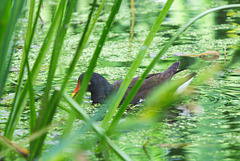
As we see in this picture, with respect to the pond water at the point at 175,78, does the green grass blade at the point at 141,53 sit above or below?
above

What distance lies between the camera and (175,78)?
415cm

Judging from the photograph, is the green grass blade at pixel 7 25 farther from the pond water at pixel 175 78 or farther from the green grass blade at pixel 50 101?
the pond water at pixel 175 78

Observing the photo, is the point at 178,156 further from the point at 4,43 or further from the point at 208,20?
the point at 208,20

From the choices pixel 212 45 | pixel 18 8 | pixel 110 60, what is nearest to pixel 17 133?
pixel 18 8

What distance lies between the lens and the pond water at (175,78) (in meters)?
2.23

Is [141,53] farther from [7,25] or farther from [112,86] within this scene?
[112,86]

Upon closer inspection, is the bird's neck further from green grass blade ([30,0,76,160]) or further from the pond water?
green grass blade ([30,0,76,160])

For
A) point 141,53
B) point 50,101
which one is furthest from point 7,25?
point 141,53

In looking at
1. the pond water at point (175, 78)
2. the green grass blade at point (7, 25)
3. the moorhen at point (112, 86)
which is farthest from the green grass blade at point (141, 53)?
the moorhen at point (112, 86)

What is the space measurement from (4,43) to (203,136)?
1.46 metres

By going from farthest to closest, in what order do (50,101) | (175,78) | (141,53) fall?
(175,78) → (141,53) → (50,101)

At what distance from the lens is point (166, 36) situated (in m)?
5.52

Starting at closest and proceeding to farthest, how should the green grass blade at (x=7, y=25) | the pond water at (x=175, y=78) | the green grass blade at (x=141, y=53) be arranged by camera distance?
the green grass blade at (x=7, y=25) < the green grass blade at (x=141, y=53) < the pond water at (x=175, y=78)

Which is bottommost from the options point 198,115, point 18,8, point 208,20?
point 198,115
